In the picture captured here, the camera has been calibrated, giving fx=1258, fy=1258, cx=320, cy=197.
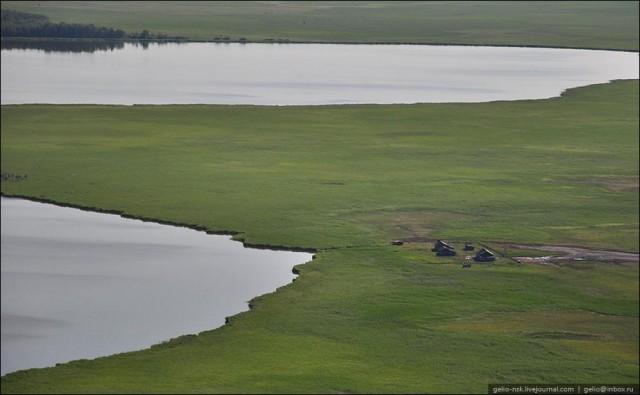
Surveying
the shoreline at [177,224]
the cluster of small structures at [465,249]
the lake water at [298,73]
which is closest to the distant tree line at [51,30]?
the lake water at [298,73]

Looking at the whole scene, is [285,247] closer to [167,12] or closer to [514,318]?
[514,318]

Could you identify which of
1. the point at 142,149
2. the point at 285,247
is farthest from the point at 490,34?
the point at 285,247

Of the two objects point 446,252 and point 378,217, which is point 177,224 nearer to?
point 378,217

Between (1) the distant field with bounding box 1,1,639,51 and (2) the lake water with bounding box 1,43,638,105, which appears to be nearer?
(2) the lake water with bounding box 1,43,638,105

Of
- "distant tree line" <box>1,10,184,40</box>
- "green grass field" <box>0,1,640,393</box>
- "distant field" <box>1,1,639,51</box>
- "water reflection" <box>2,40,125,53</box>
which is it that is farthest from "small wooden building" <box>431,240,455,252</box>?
"distant tree line" <box>1,10,184,40</box>

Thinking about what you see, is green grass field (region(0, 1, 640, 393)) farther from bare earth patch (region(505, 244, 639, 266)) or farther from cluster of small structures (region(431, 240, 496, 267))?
bare earth patch (region(505, 244, 639, 266))
